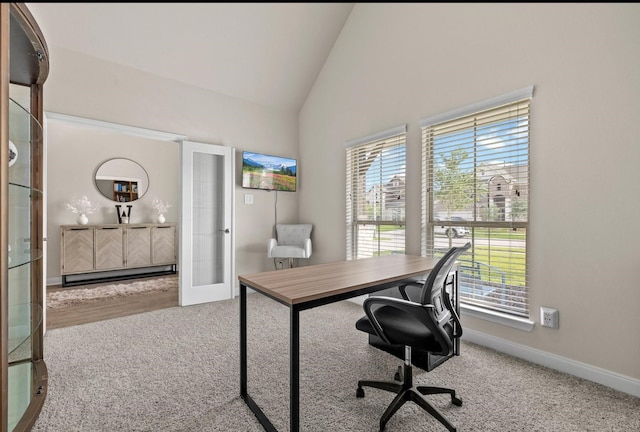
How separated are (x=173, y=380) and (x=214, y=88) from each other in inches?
132

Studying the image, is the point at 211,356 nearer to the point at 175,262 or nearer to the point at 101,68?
the point at 101,68

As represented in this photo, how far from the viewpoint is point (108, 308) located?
357 centimetres

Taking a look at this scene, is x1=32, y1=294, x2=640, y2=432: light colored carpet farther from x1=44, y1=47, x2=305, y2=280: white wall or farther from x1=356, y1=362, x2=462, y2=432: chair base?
x1=44, y1=47, x2=305, y2=280: white wall

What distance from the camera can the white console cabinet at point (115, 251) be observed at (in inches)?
183

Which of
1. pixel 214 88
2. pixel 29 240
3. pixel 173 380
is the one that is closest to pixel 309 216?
pixel 214 88

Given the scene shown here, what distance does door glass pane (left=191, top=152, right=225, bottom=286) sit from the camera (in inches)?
149

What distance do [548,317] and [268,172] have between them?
343 cm

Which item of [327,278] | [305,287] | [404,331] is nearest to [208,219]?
[327,278]

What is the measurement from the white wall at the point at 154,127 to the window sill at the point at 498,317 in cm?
272

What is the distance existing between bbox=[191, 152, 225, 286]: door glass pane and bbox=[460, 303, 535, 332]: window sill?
288cm

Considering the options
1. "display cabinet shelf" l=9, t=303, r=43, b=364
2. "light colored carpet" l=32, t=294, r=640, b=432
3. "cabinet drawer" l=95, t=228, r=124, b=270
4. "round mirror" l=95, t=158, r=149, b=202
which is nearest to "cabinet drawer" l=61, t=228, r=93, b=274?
"cabinet drawer" l=95, t=228, r=124, b=270

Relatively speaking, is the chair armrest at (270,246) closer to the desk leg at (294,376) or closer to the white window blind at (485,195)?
the white window blind at (485,195)

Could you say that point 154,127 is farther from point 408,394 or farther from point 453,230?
point 408,394

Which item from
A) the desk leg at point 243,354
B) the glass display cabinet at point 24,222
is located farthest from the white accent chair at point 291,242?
the glass display cabinet at point 24,222
